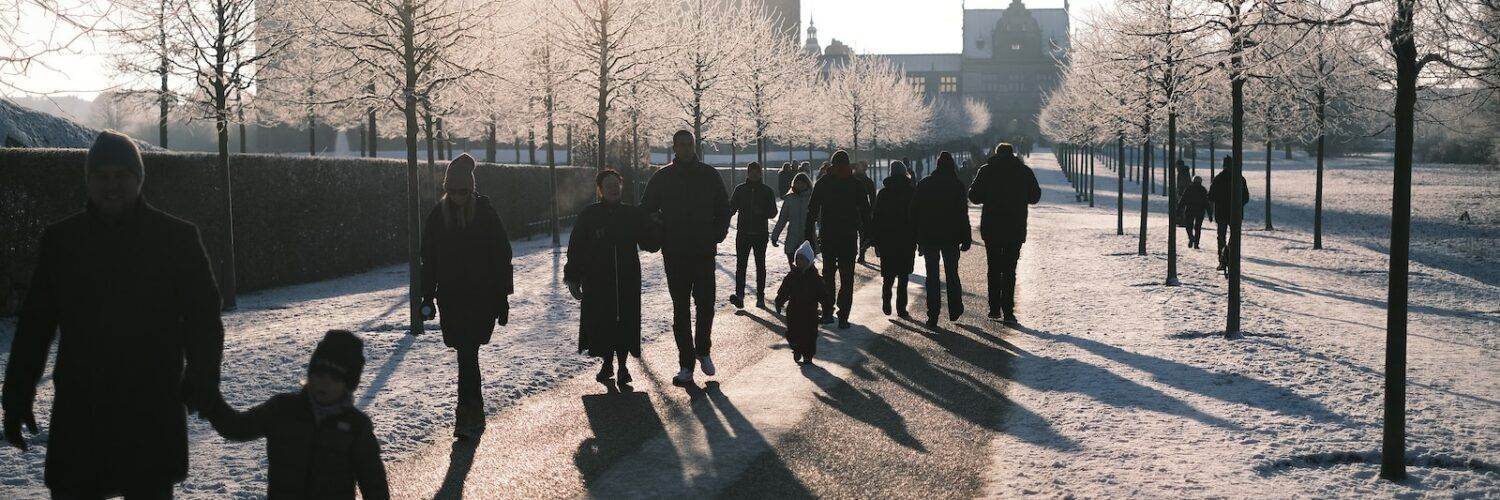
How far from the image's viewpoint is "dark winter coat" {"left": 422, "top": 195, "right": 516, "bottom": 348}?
6578mm

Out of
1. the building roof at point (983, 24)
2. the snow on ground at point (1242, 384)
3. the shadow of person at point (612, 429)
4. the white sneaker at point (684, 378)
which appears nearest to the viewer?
the snow on ground at point (1242, 384)

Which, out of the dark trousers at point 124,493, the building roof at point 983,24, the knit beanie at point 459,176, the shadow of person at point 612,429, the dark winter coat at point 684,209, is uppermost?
the building roof at point 983,24

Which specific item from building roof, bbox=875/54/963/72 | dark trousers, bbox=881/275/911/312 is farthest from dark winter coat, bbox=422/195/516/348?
building roof, bbox=875/54/963/72

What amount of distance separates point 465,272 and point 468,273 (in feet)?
0.06

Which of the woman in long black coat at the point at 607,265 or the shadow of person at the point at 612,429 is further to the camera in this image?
the woman in long black coat at the point at 607,265

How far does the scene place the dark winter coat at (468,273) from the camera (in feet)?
21.6

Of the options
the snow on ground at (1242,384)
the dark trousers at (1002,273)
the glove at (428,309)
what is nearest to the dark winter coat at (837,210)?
the dark trousers at (1002,273)

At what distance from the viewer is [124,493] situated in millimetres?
3613

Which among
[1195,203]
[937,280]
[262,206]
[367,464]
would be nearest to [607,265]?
[367,464]

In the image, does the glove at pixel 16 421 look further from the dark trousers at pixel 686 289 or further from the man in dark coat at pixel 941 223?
the man in dark coat at pixel 941 223

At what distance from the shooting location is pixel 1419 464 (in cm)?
587

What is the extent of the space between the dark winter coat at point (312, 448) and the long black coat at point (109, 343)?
0.21 metres

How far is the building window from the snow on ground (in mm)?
125881

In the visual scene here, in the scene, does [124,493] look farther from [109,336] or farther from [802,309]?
[802,309]
